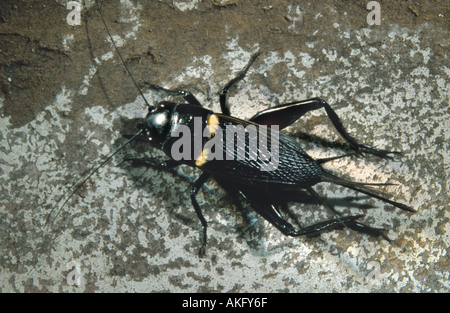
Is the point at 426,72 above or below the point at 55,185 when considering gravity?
above

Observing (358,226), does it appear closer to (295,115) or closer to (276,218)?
(276,218)

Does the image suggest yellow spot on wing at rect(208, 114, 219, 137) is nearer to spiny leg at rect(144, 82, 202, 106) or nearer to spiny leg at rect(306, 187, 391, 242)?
spiny leg at rect(144, 82, 202, 106)

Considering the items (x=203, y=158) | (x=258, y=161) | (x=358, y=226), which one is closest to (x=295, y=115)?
(x=258, y=161)

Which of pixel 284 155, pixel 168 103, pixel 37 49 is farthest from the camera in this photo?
pixel 37 49

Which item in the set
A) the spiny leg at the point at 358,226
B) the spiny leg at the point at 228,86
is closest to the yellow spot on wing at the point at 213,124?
the spiny leg at the point at 228,86

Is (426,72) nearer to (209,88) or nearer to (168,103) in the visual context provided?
(209,88)

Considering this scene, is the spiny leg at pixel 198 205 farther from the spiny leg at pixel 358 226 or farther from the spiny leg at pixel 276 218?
the spiny leg at pixel 358 226

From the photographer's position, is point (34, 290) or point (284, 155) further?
point (34, 290)

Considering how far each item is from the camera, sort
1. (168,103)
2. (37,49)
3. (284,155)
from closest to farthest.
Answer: (284,155) < (168,103) < (37,49)

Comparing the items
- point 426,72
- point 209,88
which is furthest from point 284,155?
point 426,72
